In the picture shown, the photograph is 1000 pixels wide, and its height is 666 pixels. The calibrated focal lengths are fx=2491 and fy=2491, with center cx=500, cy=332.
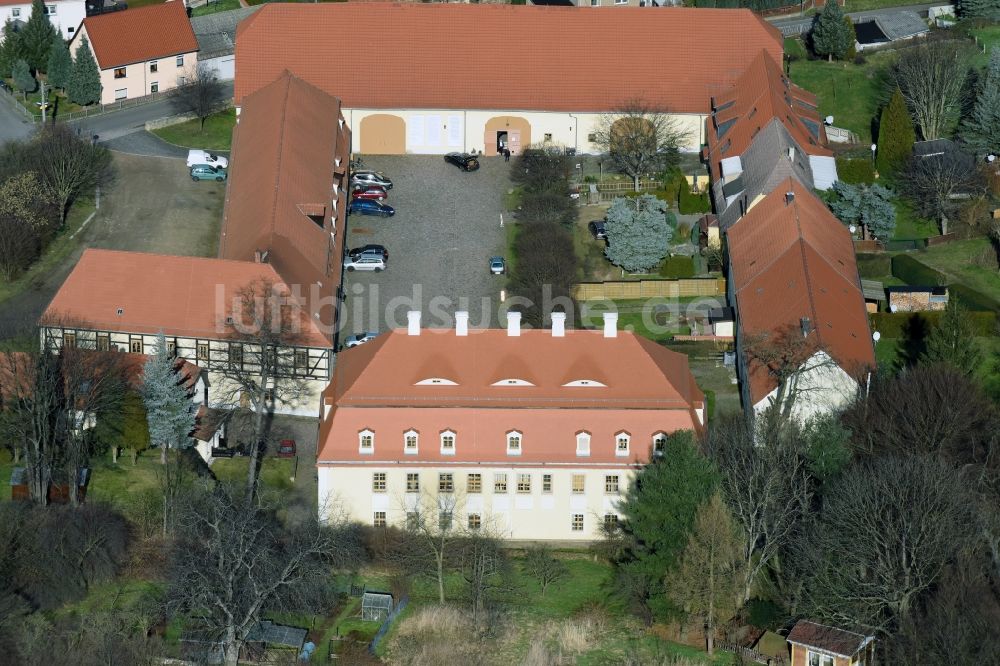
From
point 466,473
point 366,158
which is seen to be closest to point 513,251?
point 366,158

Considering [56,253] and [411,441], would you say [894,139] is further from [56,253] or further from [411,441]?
[56,253]

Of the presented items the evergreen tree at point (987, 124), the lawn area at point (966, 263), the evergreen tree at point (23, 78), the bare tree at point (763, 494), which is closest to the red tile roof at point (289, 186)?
the evergreen tree at point (23, 78)

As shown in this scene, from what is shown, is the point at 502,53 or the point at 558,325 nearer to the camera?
the point at 558,325

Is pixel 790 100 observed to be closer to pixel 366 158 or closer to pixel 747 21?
pixel 747 21

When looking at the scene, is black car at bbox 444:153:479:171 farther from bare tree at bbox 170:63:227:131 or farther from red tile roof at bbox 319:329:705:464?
red tile roof at bbox 319:329:705:464

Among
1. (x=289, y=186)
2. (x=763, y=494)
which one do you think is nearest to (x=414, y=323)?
(x=763, y=494)
